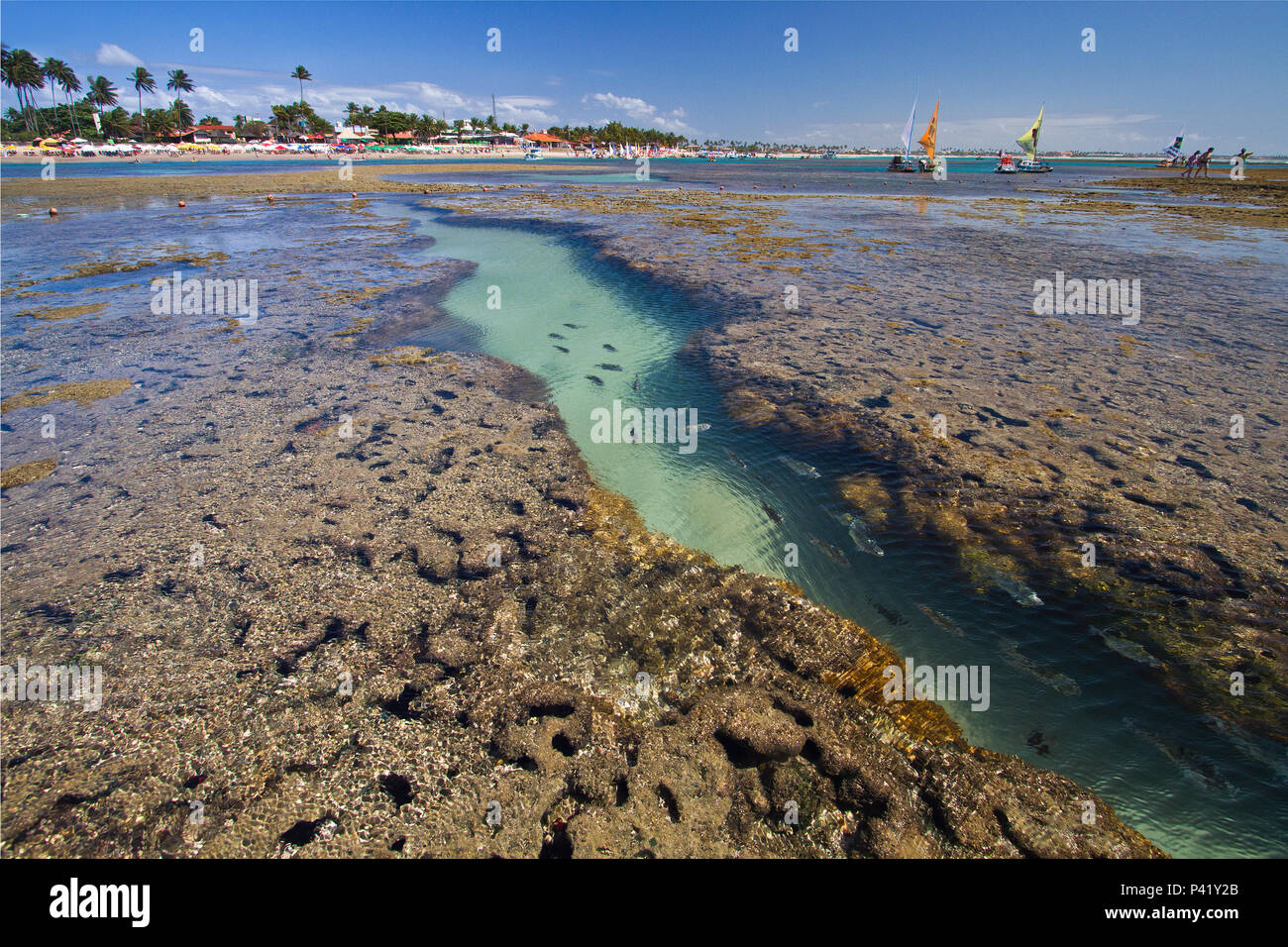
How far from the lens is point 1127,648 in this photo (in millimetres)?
5926

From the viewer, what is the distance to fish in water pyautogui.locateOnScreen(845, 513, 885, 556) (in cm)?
755

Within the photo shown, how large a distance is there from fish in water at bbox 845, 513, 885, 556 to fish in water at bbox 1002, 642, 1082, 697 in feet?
6.28

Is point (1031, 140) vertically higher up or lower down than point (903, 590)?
higher up

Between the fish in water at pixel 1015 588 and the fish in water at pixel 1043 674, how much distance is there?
84 centimetres

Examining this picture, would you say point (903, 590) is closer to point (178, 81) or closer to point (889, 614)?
point (889, 614)

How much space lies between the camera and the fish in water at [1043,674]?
18.1 feet

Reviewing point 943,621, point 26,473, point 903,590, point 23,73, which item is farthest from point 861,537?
point 23,73

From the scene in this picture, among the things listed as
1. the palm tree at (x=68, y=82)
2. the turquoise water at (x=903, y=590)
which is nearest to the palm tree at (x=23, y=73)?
the palm tree at (x=68, y=82)

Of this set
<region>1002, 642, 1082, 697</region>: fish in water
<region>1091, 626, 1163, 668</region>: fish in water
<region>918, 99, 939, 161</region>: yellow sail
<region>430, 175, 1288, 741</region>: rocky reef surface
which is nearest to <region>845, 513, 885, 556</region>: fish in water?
<region>430, 175, 1288, 741</region>: rocky reef surface

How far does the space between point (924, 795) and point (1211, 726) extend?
10.3ft

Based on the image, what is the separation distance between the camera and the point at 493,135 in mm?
199750

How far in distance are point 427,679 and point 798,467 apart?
684 cm

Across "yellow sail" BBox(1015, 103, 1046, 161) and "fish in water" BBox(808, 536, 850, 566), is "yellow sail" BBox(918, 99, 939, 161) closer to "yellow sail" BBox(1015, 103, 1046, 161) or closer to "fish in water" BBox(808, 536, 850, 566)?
"yellow sail" BBox(1015, 103, 1046, 161)
